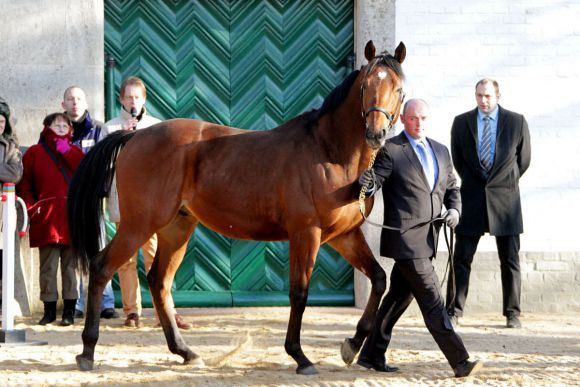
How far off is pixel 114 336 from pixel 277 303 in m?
2.28

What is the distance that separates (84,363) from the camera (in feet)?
22.8

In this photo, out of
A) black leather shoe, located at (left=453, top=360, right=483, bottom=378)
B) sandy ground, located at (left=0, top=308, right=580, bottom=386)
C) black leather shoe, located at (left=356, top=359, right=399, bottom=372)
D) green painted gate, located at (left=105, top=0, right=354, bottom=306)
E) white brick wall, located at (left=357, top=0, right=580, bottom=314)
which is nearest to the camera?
black leather shoe, located at (left=453, top=360, right=483, bottom=378)

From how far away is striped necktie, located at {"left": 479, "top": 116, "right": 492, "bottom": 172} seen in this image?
9438 mm

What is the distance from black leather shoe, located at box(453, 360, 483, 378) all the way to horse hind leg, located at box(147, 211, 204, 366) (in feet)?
6.42

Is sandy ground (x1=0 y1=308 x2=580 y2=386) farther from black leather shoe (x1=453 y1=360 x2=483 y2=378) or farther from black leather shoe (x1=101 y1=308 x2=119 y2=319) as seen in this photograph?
black leather shoe (x1=101 y1=308 x2=119 y2=319)

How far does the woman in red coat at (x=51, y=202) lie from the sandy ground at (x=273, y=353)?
0.31m

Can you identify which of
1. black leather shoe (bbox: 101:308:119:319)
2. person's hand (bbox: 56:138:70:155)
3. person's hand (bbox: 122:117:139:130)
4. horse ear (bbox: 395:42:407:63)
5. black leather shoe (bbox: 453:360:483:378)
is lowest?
black leather shoe (bbox: 453:360:483:378)

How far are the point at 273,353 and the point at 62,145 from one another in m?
2.97

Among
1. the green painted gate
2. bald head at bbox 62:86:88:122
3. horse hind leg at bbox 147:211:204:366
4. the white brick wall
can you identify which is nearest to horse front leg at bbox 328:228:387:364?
horse hind leg at bbox 147:211:204:366

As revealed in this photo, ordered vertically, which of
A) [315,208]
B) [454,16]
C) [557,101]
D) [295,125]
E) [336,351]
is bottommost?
[336,351]

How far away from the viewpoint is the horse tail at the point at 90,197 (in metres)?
7.61

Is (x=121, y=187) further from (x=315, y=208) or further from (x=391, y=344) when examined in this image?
(x=391, y=344)

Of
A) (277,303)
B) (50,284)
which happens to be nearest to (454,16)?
(277,303)

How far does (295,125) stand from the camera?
24.1 feet
